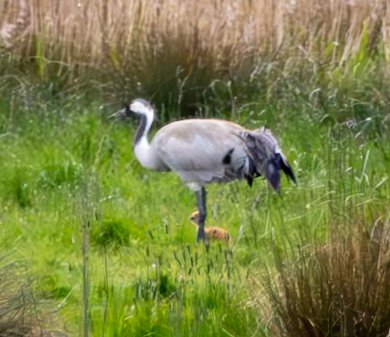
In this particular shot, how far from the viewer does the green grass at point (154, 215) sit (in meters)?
5.54

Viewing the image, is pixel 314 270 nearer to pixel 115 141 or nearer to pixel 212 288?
pixel 212 288

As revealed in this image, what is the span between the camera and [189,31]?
10.4m

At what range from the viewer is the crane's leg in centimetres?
753

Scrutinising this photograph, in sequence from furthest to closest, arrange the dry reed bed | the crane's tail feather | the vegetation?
the dry reed bed, the crane's tail feather, the vegetation

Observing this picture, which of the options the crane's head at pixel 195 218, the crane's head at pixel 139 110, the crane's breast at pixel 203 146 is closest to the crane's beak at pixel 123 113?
the crane's head at pixel 139 110

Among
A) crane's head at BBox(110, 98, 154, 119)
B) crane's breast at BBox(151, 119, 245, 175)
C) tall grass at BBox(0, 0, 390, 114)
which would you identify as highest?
crane's breast at BBox(151, 119, 245, 175)

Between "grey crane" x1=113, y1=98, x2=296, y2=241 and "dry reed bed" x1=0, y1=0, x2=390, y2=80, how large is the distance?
6.75ft

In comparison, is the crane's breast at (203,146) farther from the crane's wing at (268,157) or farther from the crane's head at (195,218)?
the crane's head at (195,218)

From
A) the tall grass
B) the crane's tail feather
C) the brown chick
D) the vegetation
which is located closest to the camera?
the vegetation

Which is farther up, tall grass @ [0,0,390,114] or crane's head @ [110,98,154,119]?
crane's head @ [110,98,154,119]

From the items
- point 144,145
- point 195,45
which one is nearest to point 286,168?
point 144,145

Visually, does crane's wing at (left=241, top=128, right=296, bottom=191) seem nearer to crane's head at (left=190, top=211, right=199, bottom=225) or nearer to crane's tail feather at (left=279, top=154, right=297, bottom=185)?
crane's tail feather at (left=279, top=154, right=297, bottom=185)

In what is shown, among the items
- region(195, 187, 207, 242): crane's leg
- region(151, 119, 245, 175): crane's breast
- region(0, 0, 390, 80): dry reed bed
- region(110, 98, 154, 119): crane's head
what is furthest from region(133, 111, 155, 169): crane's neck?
Result: region(0, 0, 390, 80): dry reed bed

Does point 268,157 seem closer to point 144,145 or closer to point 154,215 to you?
point 154,215
